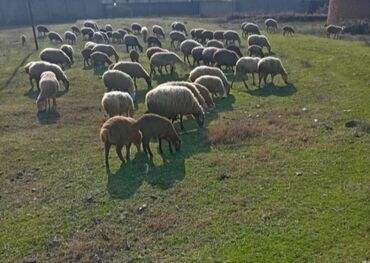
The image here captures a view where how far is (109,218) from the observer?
10383 millimetres

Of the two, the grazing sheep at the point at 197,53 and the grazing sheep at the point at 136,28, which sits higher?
the grazing sheep at the point at 197,53

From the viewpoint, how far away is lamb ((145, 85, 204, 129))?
15.7 m


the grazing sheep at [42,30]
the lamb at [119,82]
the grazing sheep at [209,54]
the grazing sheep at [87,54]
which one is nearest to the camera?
the lamb at [119,82]

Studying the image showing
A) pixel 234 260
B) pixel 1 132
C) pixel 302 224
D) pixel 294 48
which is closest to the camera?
pixel 234 260

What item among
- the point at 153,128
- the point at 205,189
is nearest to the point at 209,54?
the point at 153,128

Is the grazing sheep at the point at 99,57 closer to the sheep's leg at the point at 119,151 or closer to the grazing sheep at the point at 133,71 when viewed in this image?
the grazing sheep at the point at 133,71

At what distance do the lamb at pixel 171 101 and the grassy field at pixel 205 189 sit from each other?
785mm

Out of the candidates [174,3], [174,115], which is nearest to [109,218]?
[174,115]

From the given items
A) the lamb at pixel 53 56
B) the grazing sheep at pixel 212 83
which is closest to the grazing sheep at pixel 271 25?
the lamb at pixel 53 56

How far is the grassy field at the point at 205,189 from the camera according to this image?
9.10 meters

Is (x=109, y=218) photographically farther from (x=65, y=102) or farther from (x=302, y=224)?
(x=65, y=102)

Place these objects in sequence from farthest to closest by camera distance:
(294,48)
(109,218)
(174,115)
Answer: (294,48) < (174,115) < (109,218)

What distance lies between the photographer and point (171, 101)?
15703 millimetres

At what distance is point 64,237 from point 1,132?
8.98 metres
